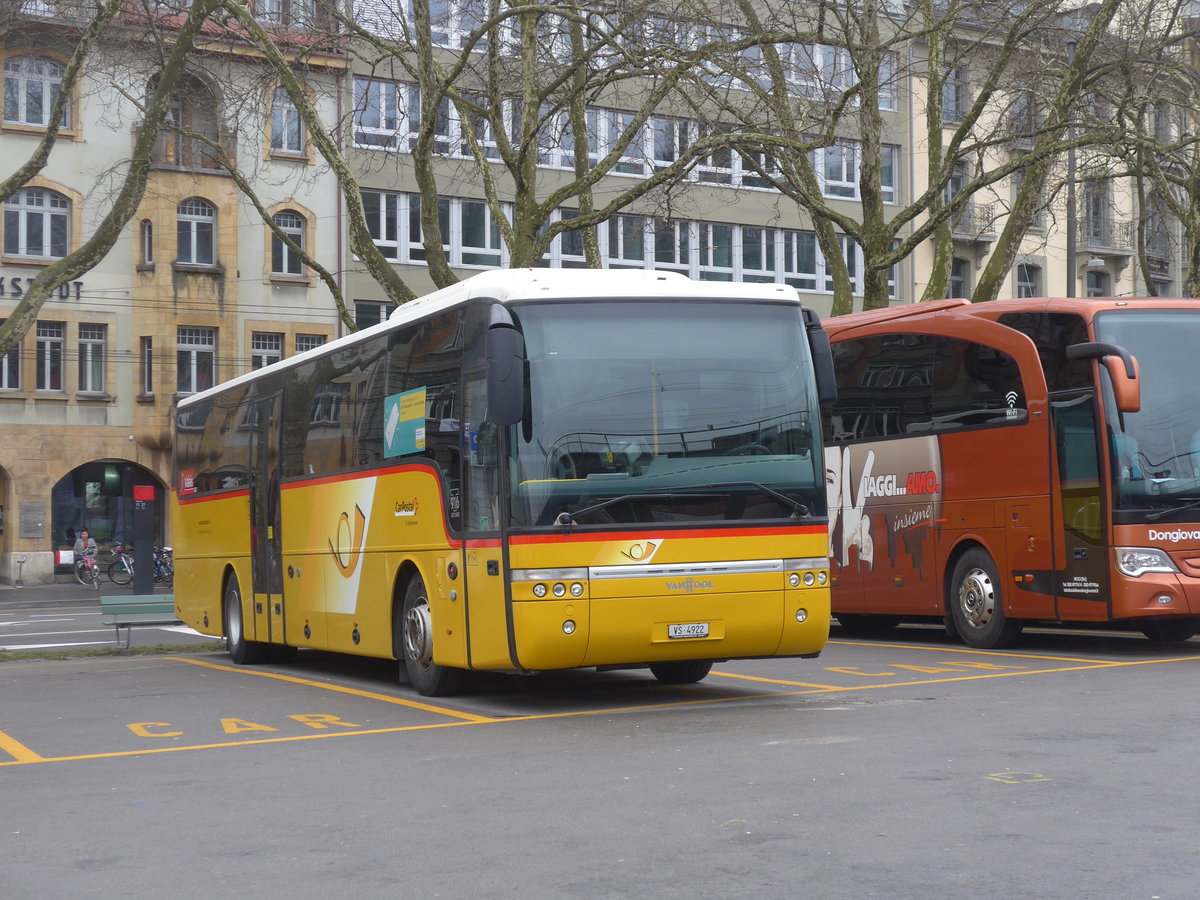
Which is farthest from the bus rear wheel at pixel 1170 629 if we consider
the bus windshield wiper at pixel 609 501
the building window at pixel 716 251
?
the building window at pixel 716 251

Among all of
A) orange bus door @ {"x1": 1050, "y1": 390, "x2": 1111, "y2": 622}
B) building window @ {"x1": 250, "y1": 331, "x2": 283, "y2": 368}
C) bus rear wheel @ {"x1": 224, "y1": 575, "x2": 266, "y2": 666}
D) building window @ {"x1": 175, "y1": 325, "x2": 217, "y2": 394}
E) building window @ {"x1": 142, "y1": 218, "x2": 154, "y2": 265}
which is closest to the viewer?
orange bus door @ {"x1": 1050, "y1": 390, "x2": 1111, "y2": 622}

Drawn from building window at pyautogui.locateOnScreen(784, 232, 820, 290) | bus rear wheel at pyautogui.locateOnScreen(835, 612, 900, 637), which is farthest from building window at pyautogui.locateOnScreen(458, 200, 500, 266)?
bus rear wheel at pyautogui.locateOnScreen(835, 612, 900, 637)

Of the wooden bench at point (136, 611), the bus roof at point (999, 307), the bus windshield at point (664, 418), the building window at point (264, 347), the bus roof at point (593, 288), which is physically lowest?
the wooden bench at point (136, 611)

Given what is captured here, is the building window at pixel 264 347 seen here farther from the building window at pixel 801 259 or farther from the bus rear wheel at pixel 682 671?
the bus rear wheel at pixel 682 671

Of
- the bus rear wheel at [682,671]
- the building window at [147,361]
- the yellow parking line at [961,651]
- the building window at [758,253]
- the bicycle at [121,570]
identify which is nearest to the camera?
the bus rear wheel at [682,671]

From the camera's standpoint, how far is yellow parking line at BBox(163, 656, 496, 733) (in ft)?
40.9

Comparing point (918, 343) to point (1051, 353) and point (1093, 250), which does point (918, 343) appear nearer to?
point (1051, 353)

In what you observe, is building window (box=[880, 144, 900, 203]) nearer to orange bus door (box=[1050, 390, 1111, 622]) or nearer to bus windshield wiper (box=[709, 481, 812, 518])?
orange bus door (box=[1050, 390, 1111, 622])

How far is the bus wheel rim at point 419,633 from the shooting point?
44.6ft

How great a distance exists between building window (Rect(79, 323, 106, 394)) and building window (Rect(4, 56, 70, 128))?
5.12 metres

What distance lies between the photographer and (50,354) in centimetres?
4300

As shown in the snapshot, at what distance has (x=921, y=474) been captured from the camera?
19.2m

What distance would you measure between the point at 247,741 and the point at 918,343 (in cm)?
1035

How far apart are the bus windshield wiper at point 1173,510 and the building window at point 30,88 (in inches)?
1300
